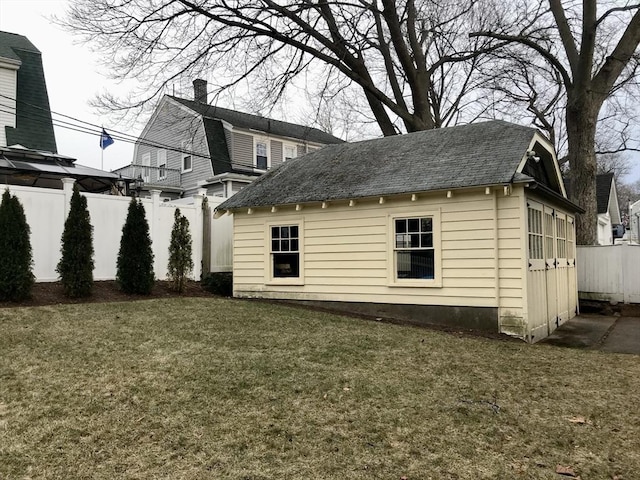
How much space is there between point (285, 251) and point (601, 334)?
6.71 metres

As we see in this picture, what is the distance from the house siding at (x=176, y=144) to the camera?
70.8ft

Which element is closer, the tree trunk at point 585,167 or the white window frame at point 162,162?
the tree trunk at point 585,167

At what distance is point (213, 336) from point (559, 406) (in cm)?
457

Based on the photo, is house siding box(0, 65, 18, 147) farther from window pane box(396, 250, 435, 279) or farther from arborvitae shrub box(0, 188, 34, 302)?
window pane box(396, 250, 435, 279)

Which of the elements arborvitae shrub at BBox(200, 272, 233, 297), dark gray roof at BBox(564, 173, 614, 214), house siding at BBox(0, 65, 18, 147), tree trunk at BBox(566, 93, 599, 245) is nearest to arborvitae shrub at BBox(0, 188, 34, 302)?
arborvitae shrub at BBox(200, 272, 233, 297)

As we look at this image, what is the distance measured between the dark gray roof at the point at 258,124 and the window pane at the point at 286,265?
11.0 meters

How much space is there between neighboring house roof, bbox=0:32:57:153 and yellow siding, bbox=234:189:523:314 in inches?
355

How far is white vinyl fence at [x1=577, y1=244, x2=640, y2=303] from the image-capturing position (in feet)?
41.9

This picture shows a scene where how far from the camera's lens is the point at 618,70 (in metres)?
14.4

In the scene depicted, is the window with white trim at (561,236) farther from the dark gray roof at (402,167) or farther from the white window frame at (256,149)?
the white window frame at (256,149)

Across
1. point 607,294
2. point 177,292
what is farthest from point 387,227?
point 607,294

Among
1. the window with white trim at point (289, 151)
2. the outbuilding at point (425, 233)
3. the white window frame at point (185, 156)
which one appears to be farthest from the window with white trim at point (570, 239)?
the white window frame at point (185, 156)

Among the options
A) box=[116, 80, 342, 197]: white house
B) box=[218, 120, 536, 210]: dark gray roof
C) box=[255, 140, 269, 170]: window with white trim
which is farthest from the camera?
box=[255, 140, 269, 170]: window with white trim

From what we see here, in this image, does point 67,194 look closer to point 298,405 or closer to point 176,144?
point 298,405
